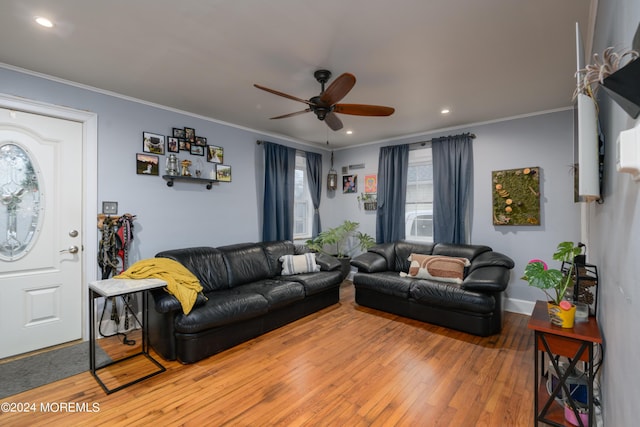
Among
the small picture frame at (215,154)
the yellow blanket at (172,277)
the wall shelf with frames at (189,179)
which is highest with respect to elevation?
the small picture frame at (215,154)

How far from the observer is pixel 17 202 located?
8.96ft

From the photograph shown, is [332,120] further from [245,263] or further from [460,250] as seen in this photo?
[460,250]

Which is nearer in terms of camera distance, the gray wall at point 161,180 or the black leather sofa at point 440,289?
the gray wall at point 161,180

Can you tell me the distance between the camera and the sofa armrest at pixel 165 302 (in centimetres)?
260

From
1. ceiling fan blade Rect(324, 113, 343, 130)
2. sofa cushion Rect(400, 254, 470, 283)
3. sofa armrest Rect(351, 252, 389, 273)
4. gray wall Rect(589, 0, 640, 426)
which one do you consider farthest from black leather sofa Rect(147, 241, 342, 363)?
gray wall Rect(589, 0, 640, 426)

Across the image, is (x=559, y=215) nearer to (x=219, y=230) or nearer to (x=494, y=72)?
(x=494, y=72)

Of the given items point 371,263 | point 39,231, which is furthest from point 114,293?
point 371,263

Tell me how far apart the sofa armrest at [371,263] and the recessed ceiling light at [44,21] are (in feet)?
12.6

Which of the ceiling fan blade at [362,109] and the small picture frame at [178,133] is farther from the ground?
the small picture frame at [178,133]

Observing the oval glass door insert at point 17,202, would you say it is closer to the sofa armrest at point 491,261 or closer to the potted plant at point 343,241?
the potted plant at point 343,241

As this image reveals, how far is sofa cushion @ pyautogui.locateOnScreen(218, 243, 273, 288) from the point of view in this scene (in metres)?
3.74

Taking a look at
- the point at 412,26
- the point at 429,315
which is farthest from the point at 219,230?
the point at 412,26

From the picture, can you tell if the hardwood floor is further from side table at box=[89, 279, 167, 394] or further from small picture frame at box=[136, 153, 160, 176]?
small picture frame at box=[136, 153, 160, 176]

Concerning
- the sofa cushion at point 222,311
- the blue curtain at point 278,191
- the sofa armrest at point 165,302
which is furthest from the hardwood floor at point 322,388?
the blue curtain at point 278,191
